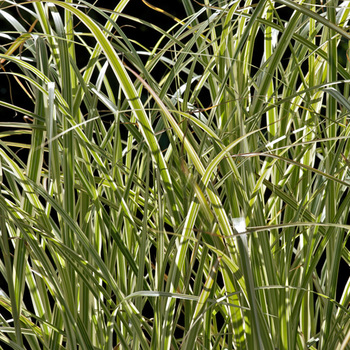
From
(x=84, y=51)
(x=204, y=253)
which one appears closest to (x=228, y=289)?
(x=204, y=253)

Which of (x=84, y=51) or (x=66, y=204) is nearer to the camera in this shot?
(x=66, y=204)

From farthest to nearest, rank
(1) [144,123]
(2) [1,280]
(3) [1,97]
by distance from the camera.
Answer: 1. (3) [1,97]
2. (2) [1,280]
3. (1) [144,123]

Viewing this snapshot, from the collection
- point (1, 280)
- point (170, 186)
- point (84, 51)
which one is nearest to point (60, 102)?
point (170, 186)

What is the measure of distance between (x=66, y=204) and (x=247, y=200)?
20cm

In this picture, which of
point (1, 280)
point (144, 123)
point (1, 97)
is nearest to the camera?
point (144, 123)

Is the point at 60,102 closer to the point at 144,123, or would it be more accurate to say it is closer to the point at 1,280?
the point at 144,123

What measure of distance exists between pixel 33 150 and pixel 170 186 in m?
0.16

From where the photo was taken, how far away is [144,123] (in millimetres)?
505

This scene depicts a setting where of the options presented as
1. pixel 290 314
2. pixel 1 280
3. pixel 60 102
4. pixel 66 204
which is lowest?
pixel 1 280

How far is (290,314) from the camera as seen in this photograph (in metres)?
0.58

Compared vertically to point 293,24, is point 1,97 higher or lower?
lower

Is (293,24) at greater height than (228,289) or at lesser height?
greater

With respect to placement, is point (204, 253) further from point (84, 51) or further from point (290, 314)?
point (84, 51)

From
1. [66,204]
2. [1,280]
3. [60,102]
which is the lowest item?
Answer: [1,280]
